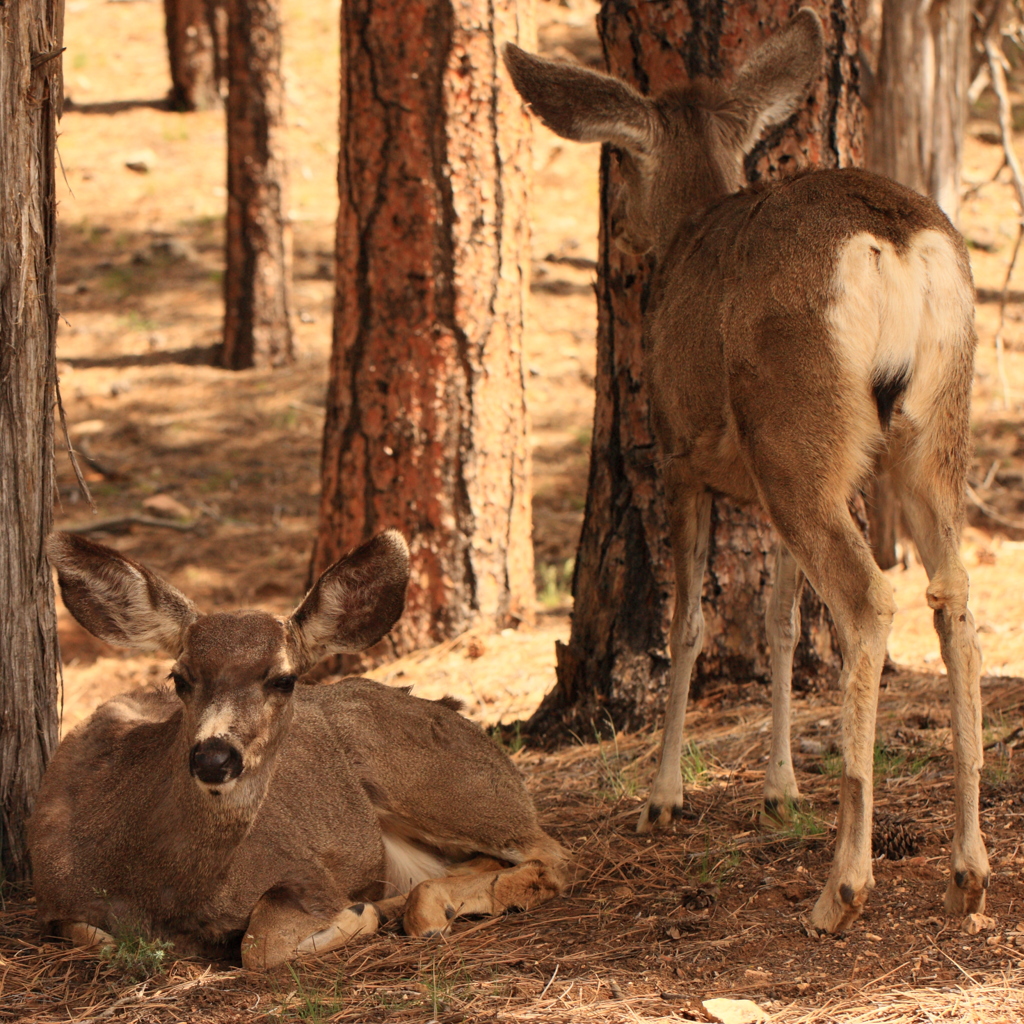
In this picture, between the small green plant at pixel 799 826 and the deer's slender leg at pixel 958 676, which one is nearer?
the deer's slender leg at pixel 958 676

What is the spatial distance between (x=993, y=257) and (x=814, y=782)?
12128 mm

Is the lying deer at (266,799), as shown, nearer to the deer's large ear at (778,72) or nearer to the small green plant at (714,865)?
the small green plant at (714,865)

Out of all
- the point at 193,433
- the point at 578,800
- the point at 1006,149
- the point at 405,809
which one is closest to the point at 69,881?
the point at 405,809

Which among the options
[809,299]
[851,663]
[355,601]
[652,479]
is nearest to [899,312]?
[809,299]

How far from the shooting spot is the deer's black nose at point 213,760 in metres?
3.62

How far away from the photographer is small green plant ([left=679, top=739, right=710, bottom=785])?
5281 mm

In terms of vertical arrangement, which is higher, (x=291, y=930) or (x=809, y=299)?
(x=809, y=299)

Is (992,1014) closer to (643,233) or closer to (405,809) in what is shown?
(405,809)

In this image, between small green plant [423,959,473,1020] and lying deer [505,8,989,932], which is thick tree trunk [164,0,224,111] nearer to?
lying deer [505,8,989,932]

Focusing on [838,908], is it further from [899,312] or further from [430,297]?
[430,297]

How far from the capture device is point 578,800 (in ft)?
17.5

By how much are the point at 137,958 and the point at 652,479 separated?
10.1 feet

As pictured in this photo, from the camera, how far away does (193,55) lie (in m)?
20.0

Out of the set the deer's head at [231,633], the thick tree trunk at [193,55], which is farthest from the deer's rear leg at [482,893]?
the thick tree trunk at [193,55]
